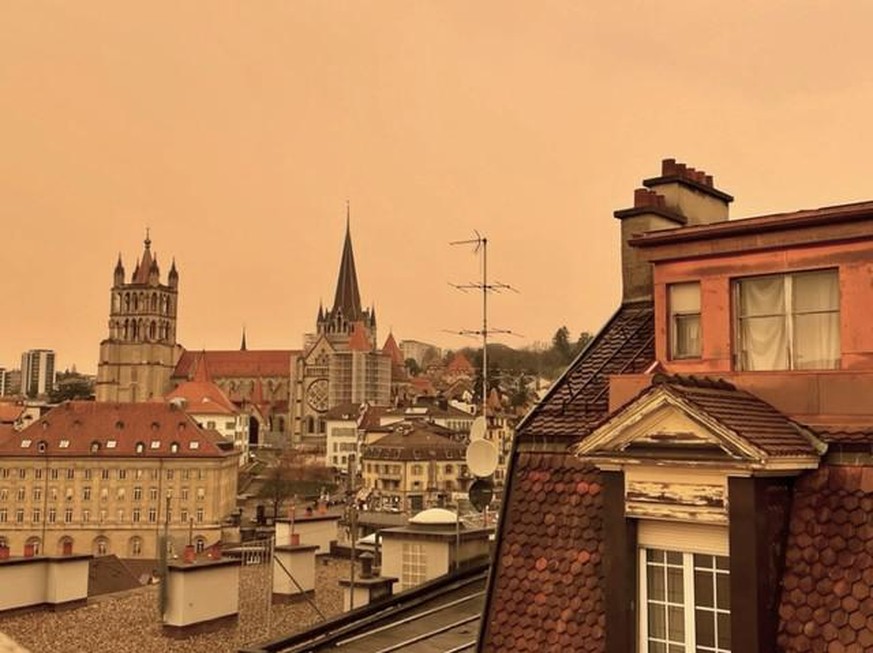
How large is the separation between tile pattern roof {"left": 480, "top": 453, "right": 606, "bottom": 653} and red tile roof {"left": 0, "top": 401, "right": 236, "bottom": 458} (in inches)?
3882

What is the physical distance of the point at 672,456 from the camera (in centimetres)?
808

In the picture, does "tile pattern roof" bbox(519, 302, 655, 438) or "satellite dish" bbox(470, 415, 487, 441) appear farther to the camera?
"satellite dish" bbox(470, 415, 487, 441)

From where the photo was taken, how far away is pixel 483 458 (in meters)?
13.7

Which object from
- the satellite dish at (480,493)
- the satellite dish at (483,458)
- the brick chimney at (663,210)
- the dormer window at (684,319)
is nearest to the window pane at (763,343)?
the dormer window at (684,319)

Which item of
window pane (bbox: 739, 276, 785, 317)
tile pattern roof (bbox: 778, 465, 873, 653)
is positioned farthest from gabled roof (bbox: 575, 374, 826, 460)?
window pane (bbox: 739, 276, 785, 317)

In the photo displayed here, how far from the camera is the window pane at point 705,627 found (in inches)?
314

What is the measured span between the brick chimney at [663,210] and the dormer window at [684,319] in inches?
98.6

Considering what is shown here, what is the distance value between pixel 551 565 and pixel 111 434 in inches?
4021

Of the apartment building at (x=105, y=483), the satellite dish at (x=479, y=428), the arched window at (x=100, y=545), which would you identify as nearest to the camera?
the satellite dish at (x=479, y=428)

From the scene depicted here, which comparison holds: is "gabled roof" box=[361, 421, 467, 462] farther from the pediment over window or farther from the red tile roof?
the pediment over window

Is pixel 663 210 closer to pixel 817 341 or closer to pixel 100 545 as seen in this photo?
pixel 817 341

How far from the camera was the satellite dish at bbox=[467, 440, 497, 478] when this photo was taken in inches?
538

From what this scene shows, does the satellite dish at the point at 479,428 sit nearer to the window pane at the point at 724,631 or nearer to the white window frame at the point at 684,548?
the white window frame at the point at 684,548

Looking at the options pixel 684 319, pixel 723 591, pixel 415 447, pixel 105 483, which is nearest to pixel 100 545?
pixel 105 483
